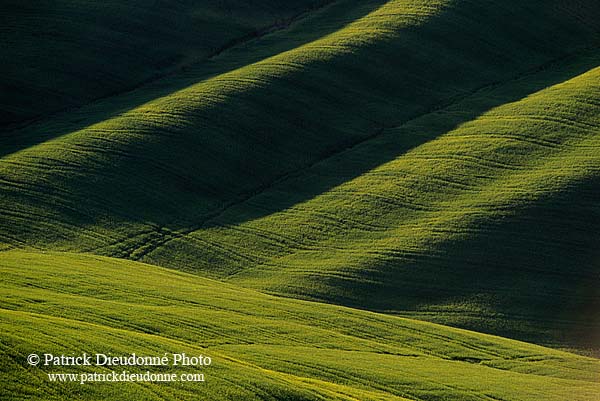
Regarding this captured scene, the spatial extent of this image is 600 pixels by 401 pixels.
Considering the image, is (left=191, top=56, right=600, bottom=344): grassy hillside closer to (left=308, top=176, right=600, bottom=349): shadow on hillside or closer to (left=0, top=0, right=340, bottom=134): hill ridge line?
(left=308, top=176, right=600, bottom=349): shadow on hillside

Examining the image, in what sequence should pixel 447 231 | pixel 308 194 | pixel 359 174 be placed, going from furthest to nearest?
pixel 359 174 → pixel 308 194 → pixel 447 231

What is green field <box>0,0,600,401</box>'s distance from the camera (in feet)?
89.4

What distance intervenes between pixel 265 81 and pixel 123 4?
17393 millimetres

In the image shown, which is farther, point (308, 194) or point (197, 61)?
point (197, 61)

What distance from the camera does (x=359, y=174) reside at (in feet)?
155

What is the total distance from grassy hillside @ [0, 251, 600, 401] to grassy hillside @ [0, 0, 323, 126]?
867 inches

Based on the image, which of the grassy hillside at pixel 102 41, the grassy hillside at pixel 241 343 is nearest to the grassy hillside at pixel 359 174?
the grassy hillside at pixel 102 41

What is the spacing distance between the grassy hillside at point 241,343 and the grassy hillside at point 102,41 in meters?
22.0

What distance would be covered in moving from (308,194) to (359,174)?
3.47 meters

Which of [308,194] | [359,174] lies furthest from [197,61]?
[308,194]

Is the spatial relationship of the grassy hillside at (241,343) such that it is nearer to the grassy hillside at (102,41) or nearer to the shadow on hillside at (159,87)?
the shadow on hillside at (159,87)

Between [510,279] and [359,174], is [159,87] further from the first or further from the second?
[510,279]

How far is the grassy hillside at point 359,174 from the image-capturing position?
38344mm

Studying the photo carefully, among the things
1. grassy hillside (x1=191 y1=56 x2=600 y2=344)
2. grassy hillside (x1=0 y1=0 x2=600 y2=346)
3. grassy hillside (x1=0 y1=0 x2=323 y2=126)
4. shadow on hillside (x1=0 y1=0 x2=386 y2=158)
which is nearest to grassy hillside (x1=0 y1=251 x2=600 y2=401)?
grassy hillside (x1=191 y1=56 x2=600 y2=344)
